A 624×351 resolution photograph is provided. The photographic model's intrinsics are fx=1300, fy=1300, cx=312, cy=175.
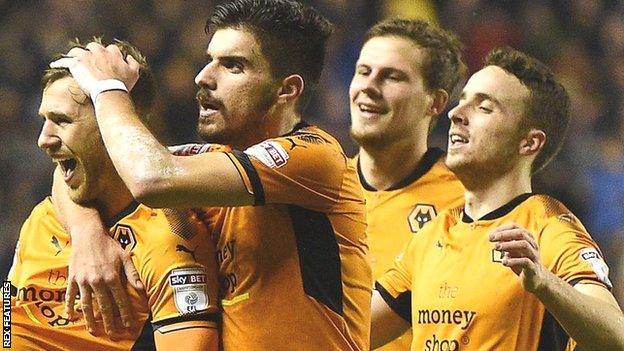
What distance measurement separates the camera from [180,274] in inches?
165

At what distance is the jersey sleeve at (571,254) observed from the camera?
15.0ft

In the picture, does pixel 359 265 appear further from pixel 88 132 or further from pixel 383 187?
pixel 383 187

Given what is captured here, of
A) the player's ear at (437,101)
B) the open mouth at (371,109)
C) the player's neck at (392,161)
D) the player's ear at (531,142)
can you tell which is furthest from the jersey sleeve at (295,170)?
the player's ear at (437,101)

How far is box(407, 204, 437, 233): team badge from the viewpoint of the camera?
5828 millimetres

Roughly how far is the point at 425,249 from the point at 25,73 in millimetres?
5748

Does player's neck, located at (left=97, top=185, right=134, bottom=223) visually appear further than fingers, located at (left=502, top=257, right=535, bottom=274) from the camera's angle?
Yes

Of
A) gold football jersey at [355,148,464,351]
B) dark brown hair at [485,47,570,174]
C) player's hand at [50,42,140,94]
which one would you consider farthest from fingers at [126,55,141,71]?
gold football jersey at [355,148,464,351]

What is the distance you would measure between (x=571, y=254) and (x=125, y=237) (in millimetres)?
1578

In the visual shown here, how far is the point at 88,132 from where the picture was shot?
4480mm

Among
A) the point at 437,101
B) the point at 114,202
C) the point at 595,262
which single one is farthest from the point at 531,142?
the point at 114,202

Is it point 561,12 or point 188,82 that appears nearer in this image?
point 188,82

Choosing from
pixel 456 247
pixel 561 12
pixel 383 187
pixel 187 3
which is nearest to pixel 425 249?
pixel 456 247

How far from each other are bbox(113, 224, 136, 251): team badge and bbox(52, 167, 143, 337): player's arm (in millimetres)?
25

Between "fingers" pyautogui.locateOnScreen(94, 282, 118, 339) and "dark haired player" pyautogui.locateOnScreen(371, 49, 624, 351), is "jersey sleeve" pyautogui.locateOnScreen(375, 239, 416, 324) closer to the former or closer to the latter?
"dark haired player" pyautogui.locateOnScreen(371, 49, 624, 351)
